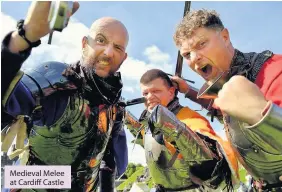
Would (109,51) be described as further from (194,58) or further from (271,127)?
(271,127)

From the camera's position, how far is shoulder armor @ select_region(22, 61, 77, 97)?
1.80 meters

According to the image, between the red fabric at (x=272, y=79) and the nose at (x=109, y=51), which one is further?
the nose at (x=109, y=51)

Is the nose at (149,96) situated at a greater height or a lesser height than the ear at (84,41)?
lesser

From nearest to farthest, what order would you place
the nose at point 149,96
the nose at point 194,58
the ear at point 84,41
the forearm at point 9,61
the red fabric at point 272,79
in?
1. the forearm at point 9,61
2. the red fabric at point 272,79
3. the nose at point 194,58
4. the ear at point 84,41
5. the nose at point 149,96

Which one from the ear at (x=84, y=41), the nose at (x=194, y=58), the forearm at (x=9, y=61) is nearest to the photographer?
the forearm at (x=9, y=61)

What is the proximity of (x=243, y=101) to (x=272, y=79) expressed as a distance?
0.40 m

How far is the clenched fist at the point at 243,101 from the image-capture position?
4.28 ft

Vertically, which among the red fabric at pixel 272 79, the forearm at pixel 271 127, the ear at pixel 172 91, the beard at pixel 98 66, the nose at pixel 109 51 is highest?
the ear at pixel 172 91

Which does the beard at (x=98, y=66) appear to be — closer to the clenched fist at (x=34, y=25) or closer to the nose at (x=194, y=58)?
the nose at (x=194, y=58)

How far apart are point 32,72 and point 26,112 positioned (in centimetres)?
22

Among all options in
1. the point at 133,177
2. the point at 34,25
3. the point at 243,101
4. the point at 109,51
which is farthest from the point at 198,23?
the point at 133,177

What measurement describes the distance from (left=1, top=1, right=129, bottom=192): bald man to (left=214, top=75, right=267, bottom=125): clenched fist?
834 mm

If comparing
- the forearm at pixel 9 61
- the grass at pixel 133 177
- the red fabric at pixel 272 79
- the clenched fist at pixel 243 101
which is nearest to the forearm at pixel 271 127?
the clenched fist at pixel 243 101

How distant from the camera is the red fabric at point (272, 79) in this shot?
5.18 ft
